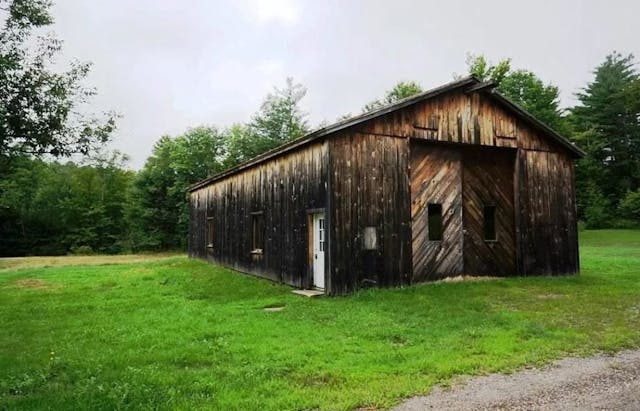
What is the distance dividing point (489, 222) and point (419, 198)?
2.86 meters

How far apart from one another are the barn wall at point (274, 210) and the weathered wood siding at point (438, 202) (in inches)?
112

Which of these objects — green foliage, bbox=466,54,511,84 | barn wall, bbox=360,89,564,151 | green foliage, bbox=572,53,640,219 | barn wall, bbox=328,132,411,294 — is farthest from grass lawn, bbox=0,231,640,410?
green foliage, bbox=572,53,640,219

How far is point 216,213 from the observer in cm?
2039

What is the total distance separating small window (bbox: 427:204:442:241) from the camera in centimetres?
1287

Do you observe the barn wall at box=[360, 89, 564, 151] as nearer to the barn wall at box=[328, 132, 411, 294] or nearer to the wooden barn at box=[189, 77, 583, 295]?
the wooden barn at box=[189, 77, 583, 295]

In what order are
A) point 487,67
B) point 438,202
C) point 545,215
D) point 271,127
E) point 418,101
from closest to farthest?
point 418,101 → point 438,202 → point 545,215 → point 487,67 → point 271,127

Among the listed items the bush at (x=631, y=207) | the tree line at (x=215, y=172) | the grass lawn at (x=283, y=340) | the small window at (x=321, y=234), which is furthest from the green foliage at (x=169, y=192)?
the bush at (x=631, y=207)

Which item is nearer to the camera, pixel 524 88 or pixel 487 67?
pixel 524 88

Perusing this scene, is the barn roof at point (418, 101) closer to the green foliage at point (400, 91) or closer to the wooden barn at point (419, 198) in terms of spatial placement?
the wooden barn at point (419, 198)

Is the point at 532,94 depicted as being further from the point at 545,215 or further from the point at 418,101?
the point at 418,101

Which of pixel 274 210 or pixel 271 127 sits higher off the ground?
pixel 271 127

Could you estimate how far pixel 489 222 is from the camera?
13898 millimetres

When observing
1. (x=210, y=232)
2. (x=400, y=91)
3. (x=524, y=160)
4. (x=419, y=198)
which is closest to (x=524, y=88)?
(x=400, y=91)

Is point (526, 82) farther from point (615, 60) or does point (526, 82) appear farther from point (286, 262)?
point (286, 262)
